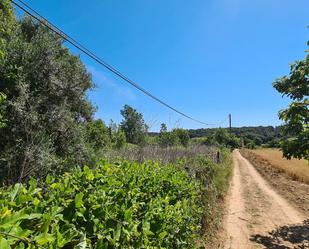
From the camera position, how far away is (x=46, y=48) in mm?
11742

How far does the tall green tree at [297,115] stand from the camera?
870cm

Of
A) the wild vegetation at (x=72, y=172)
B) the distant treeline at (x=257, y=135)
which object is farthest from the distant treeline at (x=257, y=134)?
the wild vegetation at (x=72, y=172)

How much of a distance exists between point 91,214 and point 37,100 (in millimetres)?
9309

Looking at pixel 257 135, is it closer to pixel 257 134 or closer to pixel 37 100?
pixel 257 134

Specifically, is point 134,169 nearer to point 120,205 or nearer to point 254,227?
point 120,205

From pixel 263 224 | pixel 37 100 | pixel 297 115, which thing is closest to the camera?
pixel 297 115

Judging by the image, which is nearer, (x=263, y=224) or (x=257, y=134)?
(x=263, y=224)

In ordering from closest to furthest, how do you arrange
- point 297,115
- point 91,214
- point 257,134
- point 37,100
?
point 91,214 < point 297,115 < point 37,100 < point 257,134

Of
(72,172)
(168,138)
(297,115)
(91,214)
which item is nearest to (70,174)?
(72,172)

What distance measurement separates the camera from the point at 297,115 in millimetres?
9031

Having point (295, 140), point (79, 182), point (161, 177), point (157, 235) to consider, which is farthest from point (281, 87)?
point (79, 182)

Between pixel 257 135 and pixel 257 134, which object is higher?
pixel 257 134

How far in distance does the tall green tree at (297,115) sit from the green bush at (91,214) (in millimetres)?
4853

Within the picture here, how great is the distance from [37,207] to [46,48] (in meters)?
10.5
